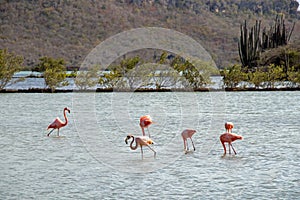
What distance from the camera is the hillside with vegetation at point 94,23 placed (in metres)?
53.0

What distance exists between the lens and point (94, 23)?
57469 millimetres

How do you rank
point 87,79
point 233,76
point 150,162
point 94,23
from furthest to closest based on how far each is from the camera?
point 94,23, point 87,79, point 233,76, point 150,162

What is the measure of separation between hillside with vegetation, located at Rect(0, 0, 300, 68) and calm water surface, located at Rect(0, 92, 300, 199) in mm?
39643

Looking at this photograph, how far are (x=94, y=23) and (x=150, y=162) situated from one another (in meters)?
51.4

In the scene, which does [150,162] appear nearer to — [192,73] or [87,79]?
[192,73]

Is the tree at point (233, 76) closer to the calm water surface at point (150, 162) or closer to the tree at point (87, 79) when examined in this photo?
the tree at point (87, 79)

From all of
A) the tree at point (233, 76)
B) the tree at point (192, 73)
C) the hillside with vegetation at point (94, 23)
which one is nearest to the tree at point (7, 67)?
the tree at point (192, 73)

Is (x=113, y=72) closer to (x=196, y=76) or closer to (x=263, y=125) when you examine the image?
(x=196, y=76)

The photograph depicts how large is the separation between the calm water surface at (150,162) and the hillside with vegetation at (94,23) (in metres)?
39.6

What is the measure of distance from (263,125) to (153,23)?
49730mm

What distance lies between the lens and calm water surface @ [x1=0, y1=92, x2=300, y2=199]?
555cm

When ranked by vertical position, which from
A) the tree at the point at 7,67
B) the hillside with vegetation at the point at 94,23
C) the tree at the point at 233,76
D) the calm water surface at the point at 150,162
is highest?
the hillside with vegetation at the point at 94,23

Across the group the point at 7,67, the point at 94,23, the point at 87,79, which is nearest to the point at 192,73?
the point at 87,79

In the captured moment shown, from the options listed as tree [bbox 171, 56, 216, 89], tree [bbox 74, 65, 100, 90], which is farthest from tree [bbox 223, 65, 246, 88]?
tree [bbox 74, 65, 100, 90]
